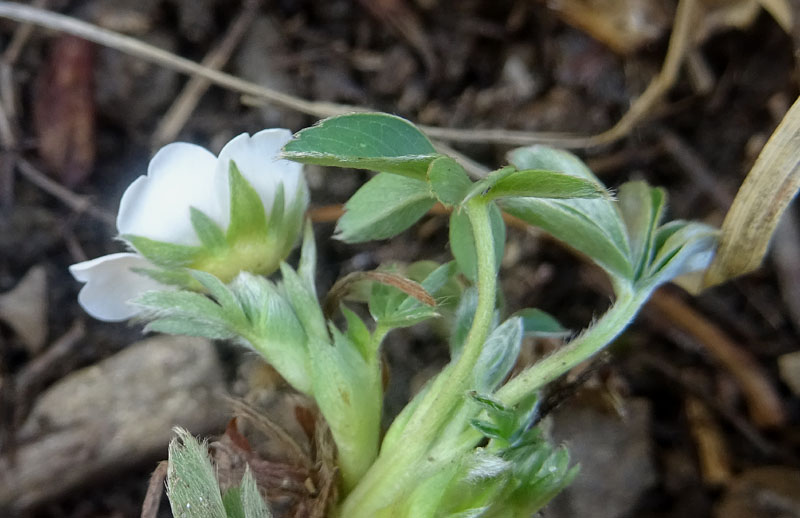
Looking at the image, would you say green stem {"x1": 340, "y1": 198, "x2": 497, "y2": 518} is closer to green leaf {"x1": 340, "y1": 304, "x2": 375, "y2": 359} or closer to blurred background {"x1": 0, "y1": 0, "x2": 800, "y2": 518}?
green leaf {"x1": 340, "y1": 304, "x2": 375, "y2": 359}

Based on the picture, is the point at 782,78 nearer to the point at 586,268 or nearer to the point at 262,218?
the point at 586,268

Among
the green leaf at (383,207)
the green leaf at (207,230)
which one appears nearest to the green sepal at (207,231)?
the green leaf at (207,230)

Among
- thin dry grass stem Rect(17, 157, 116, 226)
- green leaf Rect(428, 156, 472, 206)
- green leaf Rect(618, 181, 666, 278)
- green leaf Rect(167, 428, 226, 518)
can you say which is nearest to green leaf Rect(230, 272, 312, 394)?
green leaf Rect(167, 428, 226, 518)

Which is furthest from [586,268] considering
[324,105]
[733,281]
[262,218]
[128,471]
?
[128,471]

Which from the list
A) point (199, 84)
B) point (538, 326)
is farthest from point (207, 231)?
point (199, 84)

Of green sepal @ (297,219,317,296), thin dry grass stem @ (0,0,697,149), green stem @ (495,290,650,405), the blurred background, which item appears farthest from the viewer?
thin dry grass stem @ (0,0,697,149)
